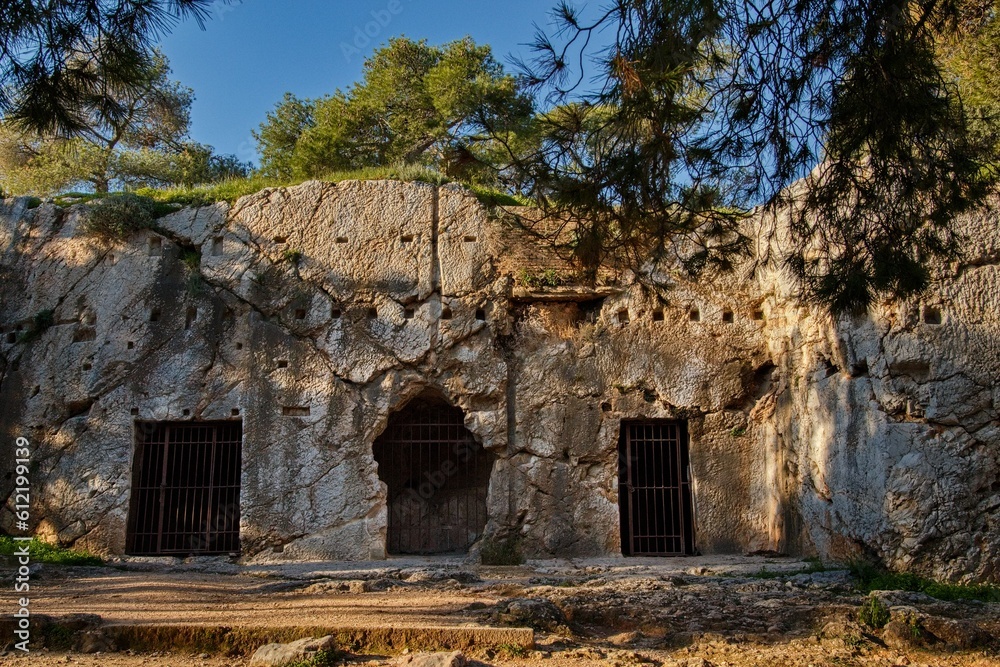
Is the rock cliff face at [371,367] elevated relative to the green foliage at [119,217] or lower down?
lower down

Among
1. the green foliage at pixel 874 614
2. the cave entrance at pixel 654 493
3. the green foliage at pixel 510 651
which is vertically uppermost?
the cave entrance at pixel 654 493

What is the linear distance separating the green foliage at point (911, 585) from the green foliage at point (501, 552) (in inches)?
140

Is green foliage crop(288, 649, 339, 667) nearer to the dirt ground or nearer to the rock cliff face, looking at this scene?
the dirt ground

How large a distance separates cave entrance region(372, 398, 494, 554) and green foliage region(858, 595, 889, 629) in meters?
6.06

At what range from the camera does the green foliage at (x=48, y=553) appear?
384 inches

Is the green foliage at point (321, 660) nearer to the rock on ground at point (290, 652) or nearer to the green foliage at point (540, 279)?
the rock on ground at point (290, 652)

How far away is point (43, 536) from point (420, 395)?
468cm

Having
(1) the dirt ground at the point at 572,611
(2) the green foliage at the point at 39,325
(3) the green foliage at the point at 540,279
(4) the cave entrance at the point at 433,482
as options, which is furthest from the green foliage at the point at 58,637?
(3) the green foliage at the point at 540,279

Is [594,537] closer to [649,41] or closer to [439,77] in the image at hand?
[649,41]

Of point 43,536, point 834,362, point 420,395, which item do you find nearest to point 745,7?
point 834,362

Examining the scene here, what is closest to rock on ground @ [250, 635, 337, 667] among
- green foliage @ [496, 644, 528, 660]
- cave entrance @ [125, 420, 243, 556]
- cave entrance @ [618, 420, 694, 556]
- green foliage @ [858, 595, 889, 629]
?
green foliage @ [496, 644, 528, 660]

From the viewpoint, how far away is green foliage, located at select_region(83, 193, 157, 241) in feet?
37.9

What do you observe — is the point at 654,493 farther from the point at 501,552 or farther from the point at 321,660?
the point at 321,660

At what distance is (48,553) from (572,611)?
6384mm
